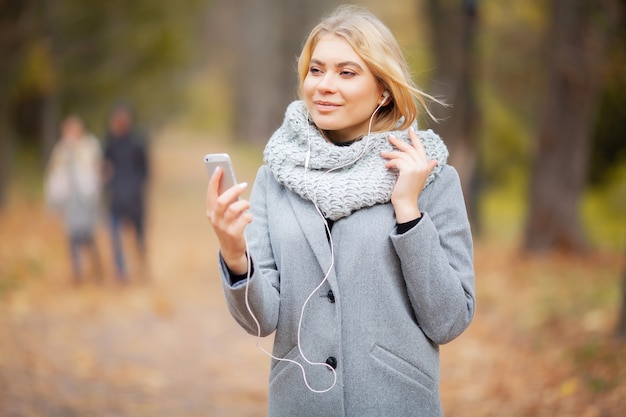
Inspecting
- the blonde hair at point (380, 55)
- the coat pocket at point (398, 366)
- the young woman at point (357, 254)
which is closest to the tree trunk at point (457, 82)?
the blonde hair at point (380, 55)

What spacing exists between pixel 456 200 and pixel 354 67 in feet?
1.80

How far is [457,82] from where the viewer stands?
14.6 meters

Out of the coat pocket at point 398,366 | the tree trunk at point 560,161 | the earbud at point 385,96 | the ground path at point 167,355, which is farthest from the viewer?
the tree trunk at point 560,161

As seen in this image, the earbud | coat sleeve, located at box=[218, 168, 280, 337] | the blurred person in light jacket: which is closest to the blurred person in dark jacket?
the blurred person in light jacket

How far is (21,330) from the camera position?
835cm

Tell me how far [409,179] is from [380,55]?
16.9 inches

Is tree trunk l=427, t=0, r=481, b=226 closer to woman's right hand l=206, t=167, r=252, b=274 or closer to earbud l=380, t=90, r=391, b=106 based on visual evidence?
earbud l=380, t=90, r=391, b=106

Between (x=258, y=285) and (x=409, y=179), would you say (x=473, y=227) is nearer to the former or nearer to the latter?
(x=409, y=179)

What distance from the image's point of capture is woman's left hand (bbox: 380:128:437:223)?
103 inches

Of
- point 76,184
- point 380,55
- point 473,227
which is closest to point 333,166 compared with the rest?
point 380,55

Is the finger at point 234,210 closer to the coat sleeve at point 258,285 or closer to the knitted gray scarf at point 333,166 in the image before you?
the coat sleeve at point 258,285

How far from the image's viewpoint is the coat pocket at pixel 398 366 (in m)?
2.67

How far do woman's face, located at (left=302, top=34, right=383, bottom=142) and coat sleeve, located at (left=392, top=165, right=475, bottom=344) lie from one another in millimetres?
350

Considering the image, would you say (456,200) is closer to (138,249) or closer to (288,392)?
(288,392)
